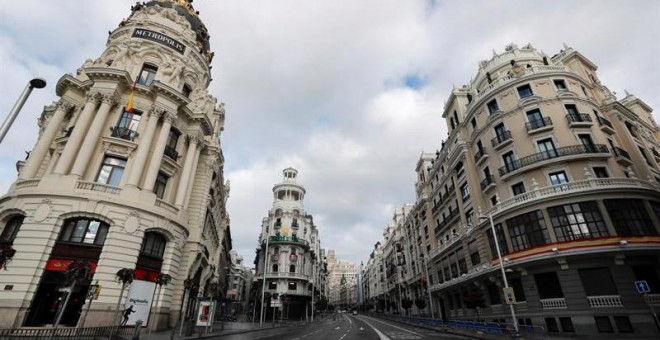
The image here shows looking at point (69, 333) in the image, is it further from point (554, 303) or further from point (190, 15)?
point (190, 15)

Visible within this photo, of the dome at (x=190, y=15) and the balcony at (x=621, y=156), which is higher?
the dome at (x=190, y=15)

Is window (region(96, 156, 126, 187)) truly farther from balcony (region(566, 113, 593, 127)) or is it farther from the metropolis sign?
balcony (region(566, 113, 593, 127))

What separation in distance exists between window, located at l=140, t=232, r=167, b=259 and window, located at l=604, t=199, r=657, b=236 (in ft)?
113

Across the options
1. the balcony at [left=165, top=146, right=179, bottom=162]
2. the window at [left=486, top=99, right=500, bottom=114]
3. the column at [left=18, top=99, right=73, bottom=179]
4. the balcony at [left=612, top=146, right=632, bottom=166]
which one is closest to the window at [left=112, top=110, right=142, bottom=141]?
the balcony at [left=165, top=146, right=179, bottom=162]

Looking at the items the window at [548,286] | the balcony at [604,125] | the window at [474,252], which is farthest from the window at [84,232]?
the balcony at [604,125]

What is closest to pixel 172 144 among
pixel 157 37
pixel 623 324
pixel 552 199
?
pixel 157 37

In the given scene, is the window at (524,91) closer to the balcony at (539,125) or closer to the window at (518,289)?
the balcony at (539,125)

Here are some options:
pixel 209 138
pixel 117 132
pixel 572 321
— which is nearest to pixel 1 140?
pixel 117 132

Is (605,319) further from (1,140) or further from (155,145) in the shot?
(155,145)

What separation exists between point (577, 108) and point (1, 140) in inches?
1539

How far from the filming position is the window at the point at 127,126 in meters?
23.7

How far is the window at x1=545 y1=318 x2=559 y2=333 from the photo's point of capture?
21.4 m

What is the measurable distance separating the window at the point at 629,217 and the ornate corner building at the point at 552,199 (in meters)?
0.09

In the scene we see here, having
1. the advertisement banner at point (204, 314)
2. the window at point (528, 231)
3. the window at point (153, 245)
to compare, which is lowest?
the advertisement banner at point (204, 314)
